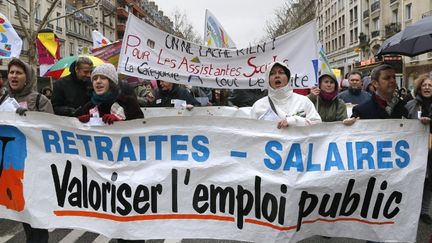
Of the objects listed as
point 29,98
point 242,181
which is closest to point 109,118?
point 29,98

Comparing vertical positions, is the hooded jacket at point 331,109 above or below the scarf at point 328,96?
below

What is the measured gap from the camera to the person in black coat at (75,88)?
4.80 metres

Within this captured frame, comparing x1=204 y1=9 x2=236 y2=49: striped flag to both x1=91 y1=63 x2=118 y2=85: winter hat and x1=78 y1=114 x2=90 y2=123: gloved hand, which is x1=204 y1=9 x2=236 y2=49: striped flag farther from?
x1=78 y1=114 x2=90 y2=123: gloved hand

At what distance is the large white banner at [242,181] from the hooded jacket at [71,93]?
4.73ft

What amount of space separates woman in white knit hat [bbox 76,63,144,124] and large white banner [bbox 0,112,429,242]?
12cm

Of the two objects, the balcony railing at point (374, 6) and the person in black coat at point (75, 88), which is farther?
the balcony railing at point (374, 6)

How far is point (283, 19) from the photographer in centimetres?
4859

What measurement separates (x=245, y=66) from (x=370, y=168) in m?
2.80

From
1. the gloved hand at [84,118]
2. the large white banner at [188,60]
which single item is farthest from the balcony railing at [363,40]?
the gloved hand at [84,118]

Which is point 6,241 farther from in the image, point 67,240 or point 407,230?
point 407,230

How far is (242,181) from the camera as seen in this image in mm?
3252

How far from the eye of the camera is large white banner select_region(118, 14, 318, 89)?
566cm

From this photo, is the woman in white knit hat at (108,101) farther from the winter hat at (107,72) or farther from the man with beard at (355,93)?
the man with beard at (355,93)

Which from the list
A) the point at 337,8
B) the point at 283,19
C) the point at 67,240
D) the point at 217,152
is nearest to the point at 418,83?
the point at 217,152
